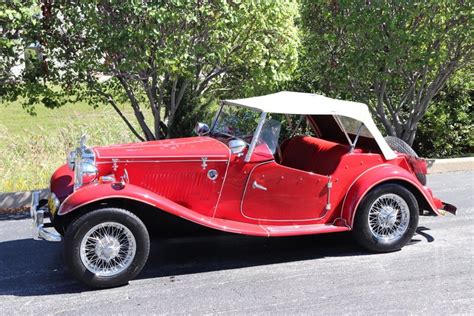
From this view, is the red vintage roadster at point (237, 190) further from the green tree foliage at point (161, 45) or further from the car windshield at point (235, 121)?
the green tree foliage at point (161, 45)

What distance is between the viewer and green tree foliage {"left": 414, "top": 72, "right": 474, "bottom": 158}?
1088 centimetres

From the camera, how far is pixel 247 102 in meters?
5.67

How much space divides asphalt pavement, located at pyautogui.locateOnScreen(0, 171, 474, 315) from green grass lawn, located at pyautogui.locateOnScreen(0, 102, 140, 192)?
2.55 metres

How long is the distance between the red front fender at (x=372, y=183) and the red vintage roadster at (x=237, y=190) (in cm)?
1

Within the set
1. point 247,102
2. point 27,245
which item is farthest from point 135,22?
point 27,245

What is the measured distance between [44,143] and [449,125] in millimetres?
7959

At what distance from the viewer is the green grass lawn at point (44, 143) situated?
8578mm

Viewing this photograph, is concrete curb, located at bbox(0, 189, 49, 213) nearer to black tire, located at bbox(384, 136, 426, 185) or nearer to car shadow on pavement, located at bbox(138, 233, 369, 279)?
car shadow on pavement, located at bbox(138, 233, 369, 279)

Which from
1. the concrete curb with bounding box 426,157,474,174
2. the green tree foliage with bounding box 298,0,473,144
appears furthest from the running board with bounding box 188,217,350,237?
the concrete curb with bounding box 426,157,474,174

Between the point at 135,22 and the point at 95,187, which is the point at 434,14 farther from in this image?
the point at 95,187

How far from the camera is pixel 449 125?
10.9m

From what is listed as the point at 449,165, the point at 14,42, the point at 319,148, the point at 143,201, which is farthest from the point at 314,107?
the point at 449,165

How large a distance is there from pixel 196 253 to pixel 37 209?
158 centimetres

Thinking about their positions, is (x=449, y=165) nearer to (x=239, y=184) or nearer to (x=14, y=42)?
(x=239, y=184)
